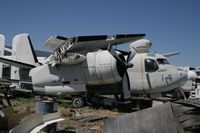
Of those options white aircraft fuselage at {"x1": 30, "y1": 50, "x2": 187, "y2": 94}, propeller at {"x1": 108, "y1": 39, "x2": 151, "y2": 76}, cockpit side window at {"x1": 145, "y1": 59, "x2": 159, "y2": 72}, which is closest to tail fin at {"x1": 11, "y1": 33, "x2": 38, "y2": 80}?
white aircraft fuselage at {"x1": 30, "y1": 50, "x2": 187, "y2": 94}

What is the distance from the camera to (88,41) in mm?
13586

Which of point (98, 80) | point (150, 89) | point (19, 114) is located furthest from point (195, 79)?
point (19, 114)

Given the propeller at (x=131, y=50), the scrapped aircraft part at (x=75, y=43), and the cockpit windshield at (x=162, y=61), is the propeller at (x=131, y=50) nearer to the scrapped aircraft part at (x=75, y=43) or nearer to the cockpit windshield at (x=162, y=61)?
the scrapped aircraft part at (x=75, y=43)

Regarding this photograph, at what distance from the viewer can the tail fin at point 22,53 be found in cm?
1728

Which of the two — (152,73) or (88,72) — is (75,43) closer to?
(88,72)

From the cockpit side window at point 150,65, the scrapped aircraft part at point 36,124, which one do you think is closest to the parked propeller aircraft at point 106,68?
the cockpit side window at point 150,65

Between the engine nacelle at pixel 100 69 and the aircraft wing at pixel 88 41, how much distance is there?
70 cm

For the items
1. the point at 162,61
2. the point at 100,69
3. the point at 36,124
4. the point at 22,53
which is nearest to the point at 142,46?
the point at 162,61

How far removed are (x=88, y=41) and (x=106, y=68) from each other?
71.0 inches

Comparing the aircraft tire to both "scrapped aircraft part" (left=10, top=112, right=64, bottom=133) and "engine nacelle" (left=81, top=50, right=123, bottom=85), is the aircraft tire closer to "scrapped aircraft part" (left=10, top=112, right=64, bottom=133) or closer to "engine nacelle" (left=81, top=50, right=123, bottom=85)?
"engine nacelle" (left=81, top=50, right=123, bottom=85)

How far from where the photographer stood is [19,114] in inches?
305

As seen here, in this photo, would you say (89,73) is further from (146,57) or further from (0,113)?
(0,113)

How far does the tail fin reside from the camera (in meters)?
17.3

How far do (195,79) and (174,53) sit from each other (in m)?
6.13
